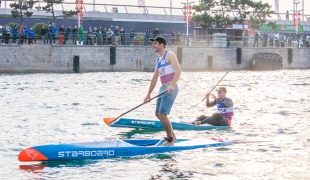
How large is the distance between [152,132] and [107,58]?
Result: 2911 cm

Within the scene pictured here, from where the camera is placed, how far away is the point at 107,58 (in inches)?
1737

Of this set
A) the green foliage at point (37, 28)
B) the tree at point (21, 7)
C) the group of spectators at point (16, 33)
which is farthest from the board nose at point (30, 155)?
the tree at point (21, 7)

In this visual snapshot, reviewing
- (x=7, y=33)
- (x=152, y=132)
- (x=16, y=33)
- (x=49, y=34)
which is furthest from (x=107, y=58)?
(x=152, y=132)

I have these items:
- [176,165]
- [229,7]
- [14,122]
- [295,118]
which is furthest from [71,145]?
[229,7]

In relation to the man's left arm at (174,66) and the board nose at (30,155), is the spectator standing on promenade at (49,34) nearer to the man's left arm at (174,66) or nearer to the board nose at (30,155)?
the man's left arm at (174,66)

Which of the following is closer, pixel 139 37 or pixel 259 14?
pixel 139 37

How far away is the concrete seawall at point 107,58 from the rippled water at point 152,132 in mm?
11667

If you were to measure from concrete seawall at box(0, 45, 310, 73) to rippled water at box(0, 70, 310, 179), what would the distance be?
11667 mm

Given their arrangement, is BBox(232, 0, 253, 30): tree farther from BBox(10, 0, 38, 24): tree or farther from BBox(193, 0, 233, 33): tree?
BBox(10, 0, 38, 24): tree

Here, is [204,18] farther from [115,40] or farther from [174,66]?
[174,66]

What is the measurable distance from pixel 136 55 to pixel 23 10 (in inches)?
493

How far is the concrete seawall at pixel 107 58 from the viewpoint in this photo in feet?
136

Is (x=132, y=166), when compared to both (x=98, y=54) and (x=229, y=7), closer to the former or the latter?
(x=98, y=54)

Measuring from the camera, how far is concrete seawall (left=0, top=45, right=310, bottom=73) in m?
41.4
